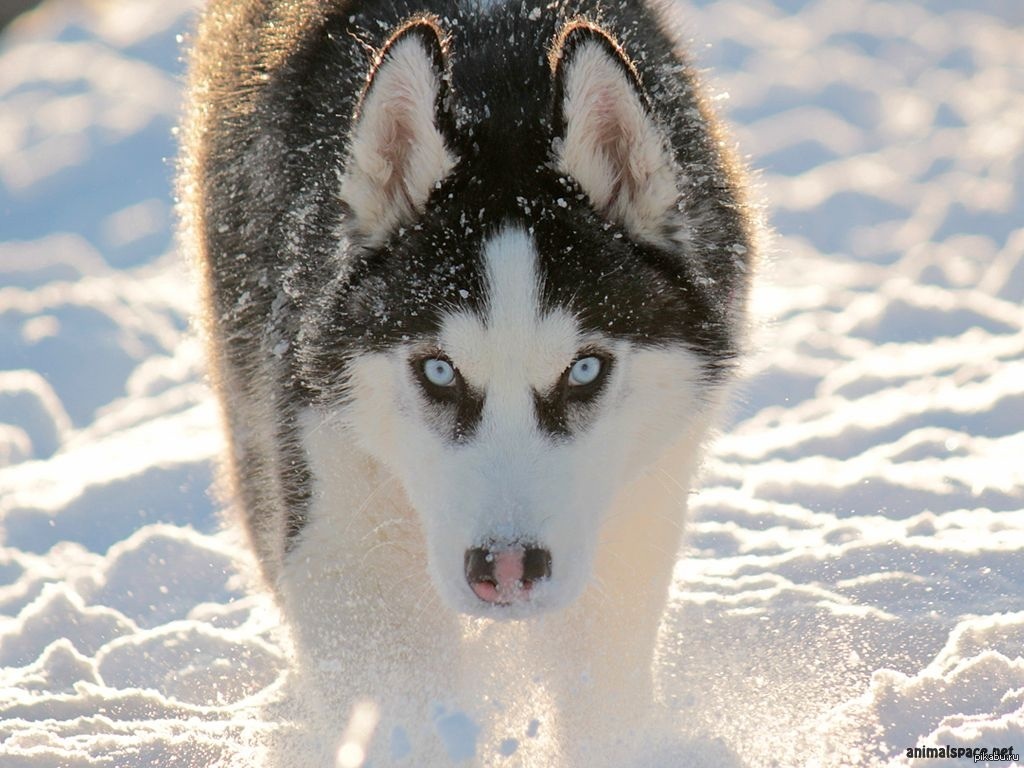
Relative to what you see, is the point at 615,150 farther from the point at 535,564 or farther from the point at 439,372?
the point at 535,564

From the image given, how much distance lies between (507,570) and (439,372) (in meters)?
0.49

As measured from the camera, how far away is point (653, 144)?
2715 millimetres

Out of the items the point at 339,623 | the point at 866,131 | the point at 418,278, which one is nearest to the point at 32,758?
the point at 339,623

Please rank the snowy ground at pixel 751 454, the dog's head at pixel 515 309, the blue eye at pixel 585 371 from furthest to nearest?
1. the snowy ground at pixel 751 454
2. the blue eye at pixel 585 371
3. the dog's head at pixel 515 309

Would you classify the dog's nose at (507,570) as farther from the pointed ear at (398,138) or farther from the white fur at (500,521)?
the pointed ear at (398,138)

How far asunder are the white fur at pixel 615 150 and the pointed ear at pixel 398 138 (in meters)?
0.28

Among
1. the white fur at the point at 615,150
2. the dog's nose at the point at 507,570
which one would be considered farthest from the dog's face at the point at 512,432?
the white fur at the point at 615,150

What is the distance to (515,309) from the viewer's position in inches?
102

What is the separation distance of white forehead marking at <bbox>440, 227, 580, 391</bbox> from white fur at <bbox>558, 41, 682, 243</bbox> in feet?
0.88

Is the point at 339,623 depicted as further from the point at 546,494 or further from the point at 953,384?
the point at 953,384

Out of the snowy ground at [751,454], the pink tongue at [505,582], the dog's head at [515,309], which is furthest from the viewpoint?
the snowy ground at [751,454]

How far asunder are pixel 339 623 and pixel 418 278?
0.97 m

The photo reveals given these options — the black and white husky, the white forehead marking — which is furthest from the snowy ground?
the white forehead marking

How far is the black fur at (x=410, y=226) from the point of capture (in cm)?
273
